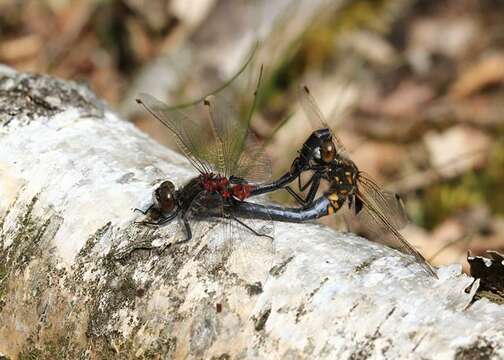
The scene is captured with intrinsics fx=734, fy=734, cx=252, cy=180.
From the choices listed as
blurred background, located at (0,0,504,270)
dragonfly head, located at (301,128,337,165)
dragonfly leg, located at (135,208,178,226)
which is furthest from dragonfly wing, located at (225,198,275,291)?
blurred background, located at (0,0,504,270)

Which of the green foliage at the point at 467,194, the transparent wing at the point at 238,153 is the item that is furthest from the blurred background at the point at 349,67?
the transparent wing at the point at 238,153

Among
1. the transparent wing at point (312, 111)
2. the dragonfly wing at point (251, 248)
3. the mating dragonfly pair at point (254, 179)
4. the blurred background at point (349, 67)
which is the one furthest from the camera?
the blurred background at point (349, 67)

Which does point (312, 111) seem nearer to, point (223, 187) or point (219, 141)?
point (219, 141)

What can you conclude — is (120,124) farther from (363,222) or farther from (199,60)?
(199,60)

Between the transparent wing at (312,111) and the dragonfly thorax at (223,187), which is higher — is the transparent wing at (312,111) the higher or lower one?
the higher one

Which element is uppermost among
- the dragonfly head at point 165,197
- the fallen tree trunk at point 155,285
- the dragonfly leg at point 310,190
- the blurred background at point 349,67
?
the blurred background at point 349,67

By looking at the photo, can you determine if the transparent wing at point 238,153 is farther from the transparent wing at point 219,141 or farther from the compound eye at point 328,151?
the compound eye at point 328,151

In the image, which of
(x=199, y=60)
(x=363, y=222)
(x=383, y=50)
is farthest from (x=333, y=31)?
(x=363, y=222)
